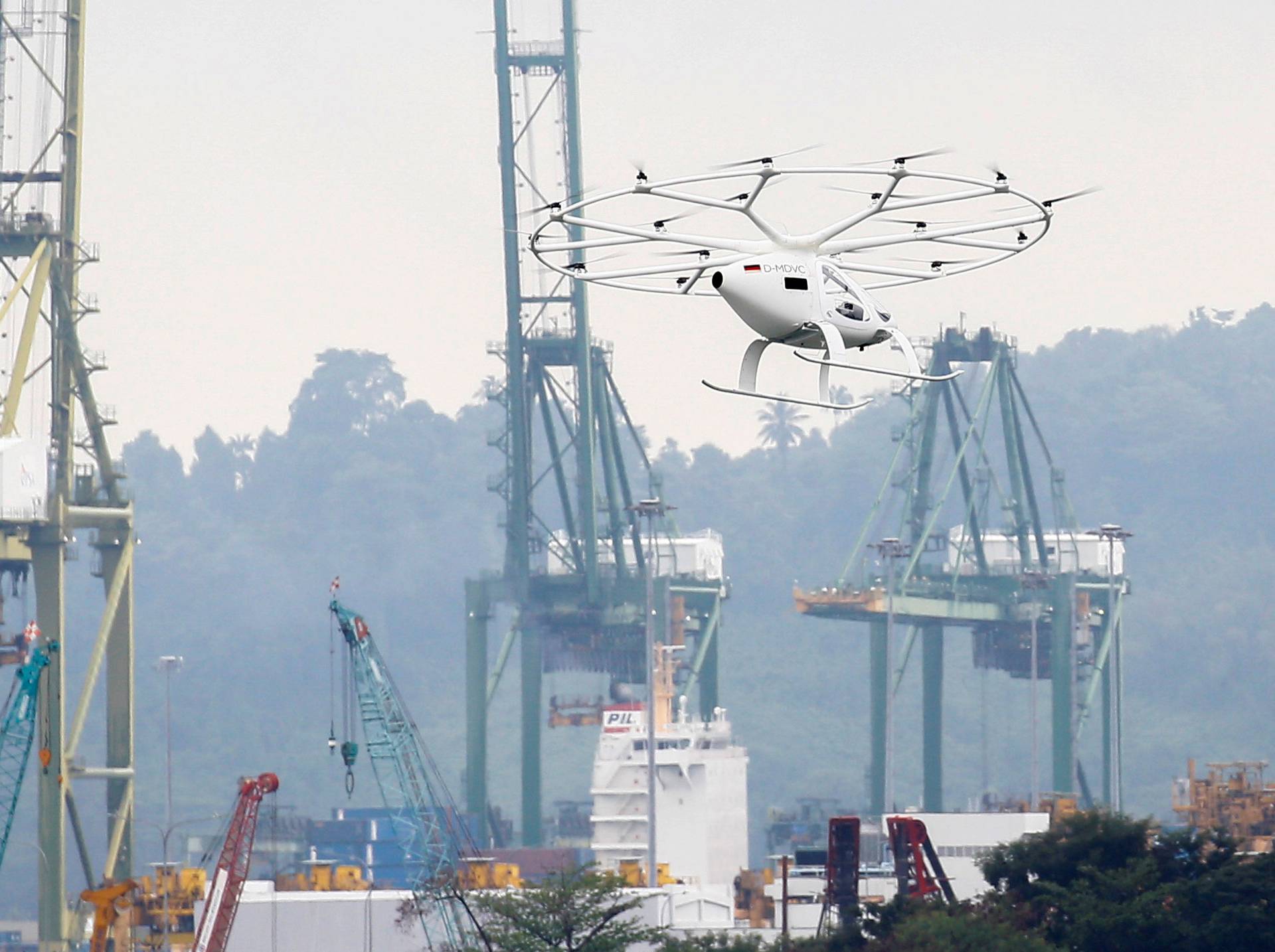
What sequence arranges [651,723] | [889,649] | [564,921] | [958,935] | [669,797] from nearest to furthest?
[958,935]
[564,921]
[651,723]
[669,797]
[889,649]

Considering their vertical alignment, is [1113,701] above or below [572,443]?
below

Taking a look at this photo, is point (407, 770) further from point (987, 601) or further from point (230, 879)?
point (987, 601)

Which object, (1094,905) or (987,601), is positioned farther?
(987,601)

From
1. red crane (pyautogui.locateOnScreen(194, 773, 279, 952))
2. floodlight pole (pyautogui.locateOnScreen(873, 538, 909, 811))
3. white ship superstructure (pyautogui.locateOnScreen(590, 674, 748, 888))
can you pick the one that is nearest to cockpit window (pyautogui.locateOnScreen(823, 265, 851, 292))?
red crane (pyautogui.locateOnScreen(194, 773, 279, 952))

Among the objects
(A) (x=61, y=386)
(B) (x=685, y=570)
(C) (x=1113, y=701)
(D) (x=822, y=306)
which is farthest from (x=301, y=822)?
(D) (x=822, y=306)

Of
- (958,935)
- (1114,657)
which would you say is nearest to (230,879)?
(958,935)

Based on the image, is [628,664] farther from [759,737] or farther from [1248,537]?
[1248,537]

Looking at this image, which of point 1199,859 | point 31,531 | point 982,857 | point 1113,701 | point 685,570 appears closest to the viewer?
point 1199,859
